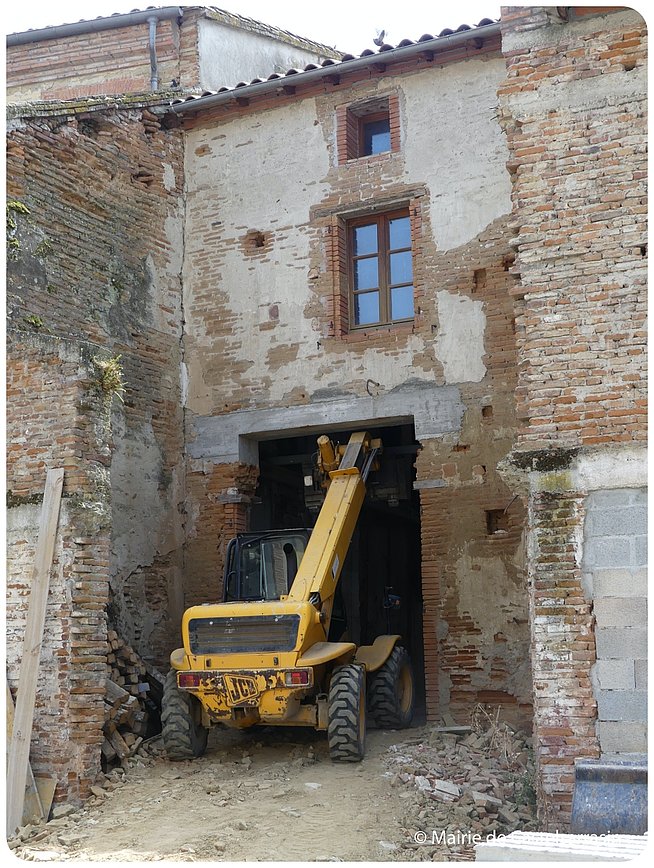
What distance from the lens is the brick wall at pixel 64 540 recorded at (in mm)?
9391

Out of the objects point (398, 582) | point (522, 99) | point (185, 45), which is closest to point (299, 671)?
point (522, 99)

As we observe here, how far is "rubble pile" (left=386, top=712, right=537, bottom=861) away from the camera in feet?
26.5

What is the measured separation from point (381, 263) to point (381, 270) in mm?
93

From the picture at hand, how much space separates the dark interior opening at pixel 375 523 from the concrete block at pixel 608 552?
16.0 feet

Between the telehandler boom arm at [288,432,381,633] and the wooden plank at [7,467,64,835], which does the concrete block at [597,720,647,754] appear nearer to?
the telehandler boom arm at [288,432,381,633]

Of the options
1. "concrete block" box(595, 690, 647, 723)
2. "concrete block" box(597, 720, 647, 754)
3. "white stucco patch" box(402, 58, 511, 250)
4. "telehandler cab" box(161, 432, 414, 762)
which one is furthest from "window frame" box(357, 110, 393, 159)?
"concrete block" box(597, 720, 647, 754)

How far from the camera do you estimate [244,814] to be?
8758 mm

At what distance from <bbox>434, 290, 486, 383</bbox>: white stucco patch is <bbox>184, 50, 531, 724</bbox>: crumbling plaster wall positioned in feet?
0.06

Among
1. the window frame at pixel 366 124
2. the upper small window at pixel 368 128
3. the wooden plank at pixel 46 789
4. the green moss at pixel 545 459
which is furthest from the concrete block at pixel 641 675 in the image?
the window frame at pixel 366 124

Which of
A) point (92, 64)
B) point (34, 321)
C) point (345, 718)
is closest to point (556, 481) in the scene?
point (345, 718)

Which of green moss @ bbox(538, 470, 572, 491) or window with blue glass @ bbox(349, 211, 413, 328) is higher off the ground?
window with blue glass @ bbox(349, 211, 413, 328)

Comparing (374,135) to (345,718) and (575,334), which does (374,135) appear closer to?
(575,334)

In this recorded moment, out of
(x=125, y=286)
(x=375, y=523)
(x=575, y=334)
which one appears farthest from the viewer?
(x=375, y=523)

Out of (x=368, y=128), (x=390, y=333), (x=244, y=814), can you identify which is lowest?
(x=244, y=814)
